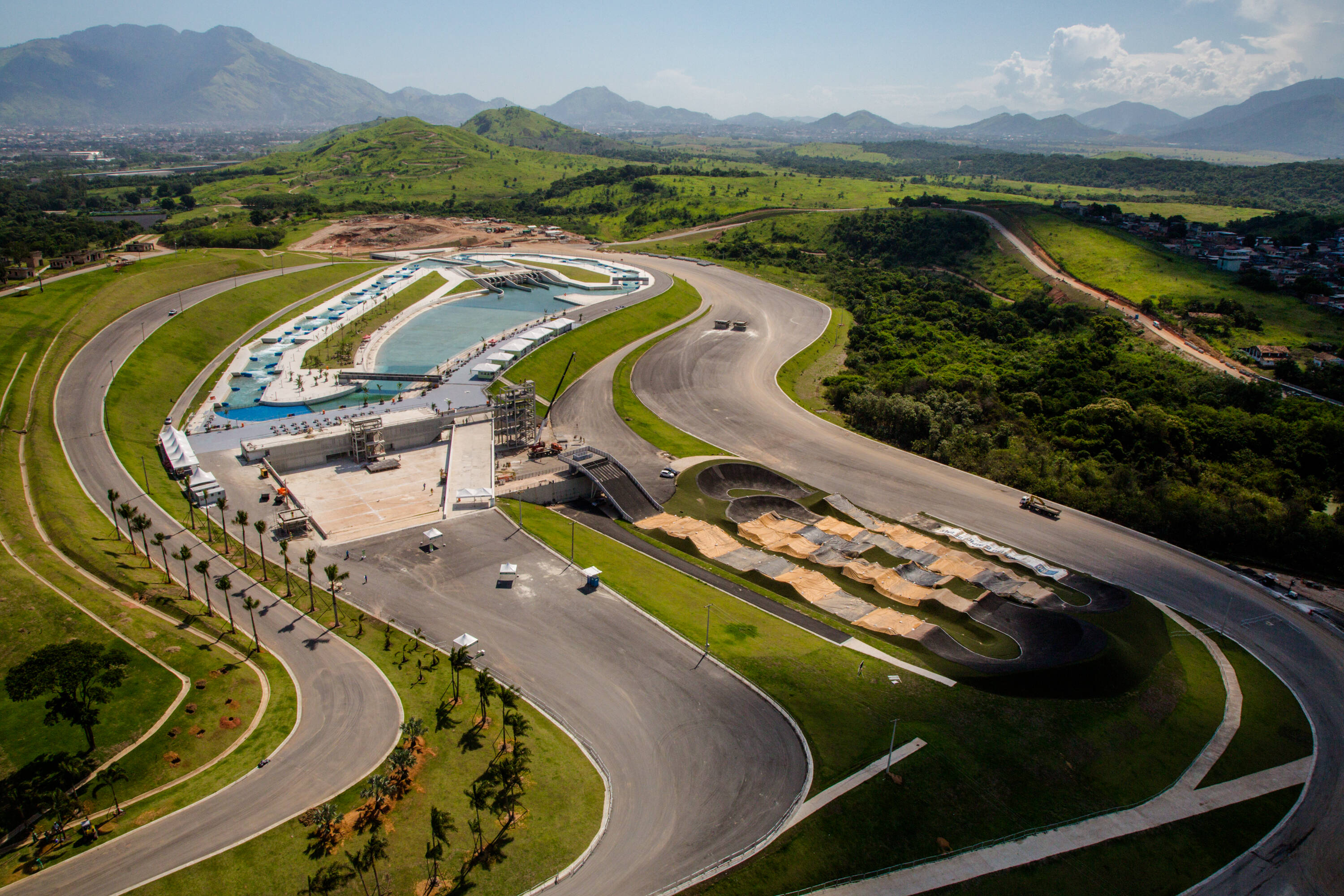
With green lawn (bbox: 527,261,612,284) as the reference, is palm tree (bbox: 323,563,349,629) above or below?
below

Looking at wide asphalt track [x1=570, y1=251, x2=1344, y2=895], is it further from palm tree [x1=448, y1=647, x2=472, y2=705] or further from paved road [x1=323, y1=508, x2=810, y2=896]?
palm tree [x1=448, y1=647, x2=472, y2=705]

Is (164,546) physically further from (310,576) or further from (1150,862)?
(1150,862)

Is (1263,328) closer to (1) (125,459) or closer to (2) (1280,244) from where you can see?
(2) (1280,244)

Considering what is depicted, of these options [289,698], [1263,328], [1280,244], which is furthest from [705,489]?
[1280,244]

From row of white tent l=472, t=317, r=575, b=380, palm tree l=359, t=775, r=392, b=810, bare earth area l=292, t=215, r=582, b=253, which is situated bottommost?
palm tree l=359, t=775, r=392, b=810

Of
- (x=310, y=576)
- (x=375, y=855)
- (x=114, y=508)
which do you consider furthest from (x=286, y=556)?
(x=375, y=855)

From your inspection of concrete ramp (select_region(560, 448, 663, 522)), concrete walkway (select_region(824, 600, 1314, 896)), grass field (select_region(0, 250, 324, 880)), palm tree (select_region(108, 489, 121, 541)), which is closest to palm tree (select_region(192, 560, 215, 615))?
grass field (select_region(0, 250, 324, 880))

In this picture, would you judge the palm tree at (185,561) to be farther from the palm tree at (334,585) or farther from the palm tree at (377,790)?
the palm tree at (377,790)
